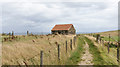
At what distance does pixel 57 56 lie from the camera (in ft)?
30.3

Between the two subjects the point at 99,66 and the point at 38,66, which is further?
the point at 99,66

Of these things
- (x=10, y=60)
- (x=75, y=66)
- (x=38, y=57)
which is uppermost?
(x=10, y=60)

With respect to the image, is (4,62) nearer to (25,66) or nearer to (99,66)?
(25,66)

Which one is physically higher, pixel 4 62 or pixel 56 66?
pixel 4 62

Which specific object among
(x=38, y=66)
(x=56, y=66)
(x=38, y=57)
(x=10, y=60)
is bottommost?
(x=56, y=66)

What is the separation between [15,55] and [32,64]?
1009mm

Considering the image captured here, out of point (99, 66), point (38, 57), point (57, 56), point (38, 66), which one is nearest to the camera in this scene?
point (38, 66)

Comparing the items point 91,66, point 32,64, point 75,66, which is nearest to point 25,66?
point 32,64

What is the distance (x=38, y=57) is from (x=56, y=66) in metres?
2.57

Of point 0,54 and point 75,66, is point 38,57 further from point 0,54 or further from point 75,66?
point 75,66

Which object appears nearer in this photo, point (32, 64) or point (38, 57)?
point (32, 64)

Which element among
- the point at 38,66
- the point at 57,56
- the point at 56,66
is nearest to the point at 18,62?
the point at 38,66

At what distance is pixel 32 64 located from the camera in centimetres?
524

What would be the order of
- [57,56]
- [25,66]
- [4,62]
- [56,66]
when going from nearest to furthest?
1. [4,62]
2. [25,66]
3. [56,66]
4. [57,56]
